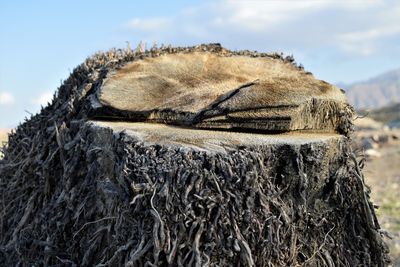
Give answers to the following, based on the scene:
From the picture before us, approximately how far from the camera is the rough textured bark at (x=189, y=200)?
2332 mm

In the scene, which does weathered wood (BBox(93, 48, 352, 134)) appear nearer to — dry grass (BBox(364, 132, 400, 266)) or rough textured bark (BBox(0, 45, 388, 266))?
rough textured bark (BBox(0, 45, 388, 266))

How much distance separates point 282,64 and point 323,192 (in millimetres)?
1001

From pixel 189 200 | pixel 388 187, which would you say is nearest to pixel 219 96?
pixel 189 200

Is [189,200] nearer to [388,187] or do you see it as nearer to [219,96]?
[219,96]

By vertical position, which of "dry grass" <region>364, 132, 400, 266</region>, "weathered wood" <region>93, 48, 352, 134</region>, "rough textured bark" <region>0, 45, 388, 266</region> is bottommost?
"dry grass" <region>364, 132, 400, 266</region>

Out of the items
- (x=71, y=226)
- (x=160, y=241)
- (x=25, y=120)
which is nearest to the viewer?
(x=160, y=241)

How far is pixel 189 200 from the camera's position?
2.34 metres

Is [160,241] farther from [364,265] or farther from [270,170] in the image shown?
[364,265]

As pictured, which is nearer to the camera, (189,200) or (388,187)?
(189,200)

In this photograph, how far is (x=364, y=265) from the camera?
279 cm

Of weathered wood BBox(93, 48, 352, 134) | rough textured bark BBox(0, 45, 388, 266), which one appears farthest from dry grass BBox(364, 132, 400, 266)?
rough textured bark BBox(0, 45, 388, 266)

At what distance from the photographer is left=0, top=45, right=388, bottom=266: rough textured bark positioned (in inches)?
91.8

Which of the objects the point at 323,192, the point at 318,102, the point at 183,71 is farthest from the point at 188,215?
the point at 183,71

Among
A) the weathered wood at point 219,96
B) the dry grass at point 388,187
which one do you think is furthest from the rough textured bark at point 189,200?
the dry grass at point 388,187
